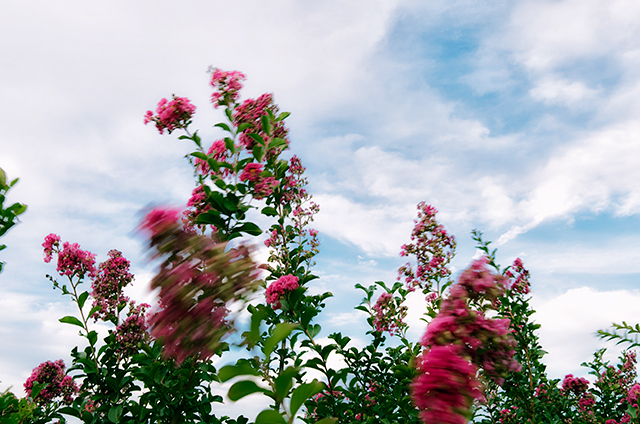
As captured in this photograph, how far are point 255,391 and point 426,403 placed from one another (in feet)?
1.74

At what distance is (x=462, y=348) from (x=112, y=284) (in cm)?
430

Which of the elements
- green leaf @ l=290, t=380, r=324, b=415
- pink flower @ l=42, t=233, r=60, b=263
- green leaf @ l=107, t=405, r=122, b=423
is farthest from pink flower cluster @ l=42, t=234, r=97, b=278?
green leaf @ l=290, t=380, r=324, b=415

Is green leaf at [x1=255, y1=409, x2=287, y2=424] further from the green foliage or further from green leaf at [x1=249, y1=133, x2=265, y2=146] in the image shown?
the green foliage

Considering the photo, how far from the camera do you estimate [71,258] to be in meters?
4.41

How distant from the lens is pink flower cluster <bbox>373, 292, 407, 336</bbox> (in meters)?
4.41

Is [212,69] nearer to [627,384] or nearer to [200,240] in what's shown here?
[200,240]

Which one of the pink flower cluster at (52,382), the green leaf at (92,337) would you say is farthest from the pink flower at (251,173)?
the pink flower cluster at (52,382)

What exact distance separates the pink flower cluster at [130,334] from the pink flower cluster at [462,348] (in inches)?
127

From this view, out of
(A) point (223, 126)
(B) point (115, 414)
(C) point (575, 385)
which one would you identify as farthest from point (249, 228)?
(C) point (575, 385)

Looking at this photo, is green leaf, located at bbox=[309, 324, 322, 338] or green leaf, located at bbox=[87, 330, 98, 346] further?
green leaf, located at bbox=[87, 330, 98, 346]

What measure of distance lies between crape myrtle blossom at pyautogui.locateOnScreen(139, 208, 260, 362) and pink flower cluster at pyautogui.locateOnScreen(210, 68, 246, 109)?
1816 mm

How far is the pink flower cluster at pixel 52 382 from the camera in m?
4.35

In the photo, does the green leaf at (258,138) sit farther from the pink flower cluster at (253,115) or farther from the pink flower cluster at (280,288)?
the pink flower cluster at (280,288)

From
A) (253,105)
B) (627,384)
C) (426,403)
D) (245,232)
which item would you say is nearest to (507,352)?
(426,403)
